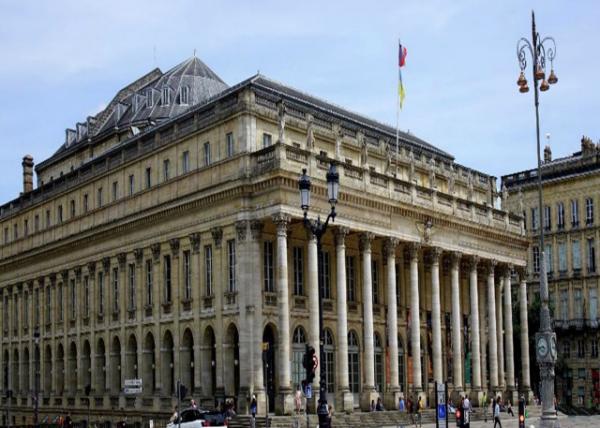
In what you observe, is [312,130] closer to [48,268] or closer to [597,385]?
[48,268]

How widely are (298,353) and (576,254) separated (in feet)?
129

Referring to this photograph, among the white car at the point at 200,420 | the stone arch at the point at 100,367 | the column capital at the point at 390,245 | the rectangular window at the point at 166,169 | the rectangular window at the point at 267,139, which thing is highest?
the rectangular window at the point at 267,139

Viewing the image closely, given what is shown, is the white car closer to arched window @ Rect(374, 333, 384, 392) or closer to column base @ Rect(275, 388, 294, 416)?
column base @ Rect(275, 388, 294, 416)

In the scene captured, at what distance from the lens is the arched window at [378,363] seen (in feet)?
185

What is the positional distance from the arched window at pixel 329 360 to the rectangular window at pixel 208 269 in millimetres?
6869

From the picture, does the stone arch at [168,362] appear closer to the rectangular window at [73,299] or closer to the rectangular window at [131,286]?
the rectangular window at [131,286]

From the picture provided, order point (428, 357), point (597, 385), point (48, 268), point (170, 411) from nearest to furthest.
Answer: point (170, 411) < point (428, 357) < point (48, 268) < point (597, 385)

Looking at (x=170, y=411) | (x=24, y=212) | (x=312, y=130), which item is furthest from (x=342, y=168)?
(x=24, y=212)

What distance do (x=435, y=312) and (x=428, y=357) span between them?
4394 mm

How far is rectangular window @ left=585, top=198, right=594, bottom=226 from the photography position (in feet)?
262

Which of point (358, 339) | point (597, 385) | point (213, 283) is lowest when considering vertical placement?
point (597, 385)

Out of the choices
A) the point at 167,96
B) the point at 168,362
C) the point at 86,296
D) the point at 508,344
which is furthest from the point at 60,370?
the point at 508,344

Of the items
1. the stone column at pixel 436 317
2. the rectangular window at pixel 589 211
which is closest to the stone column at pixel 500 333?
the stone column at pixel 436 317

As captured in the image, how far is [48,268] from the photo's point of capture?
67.2m
